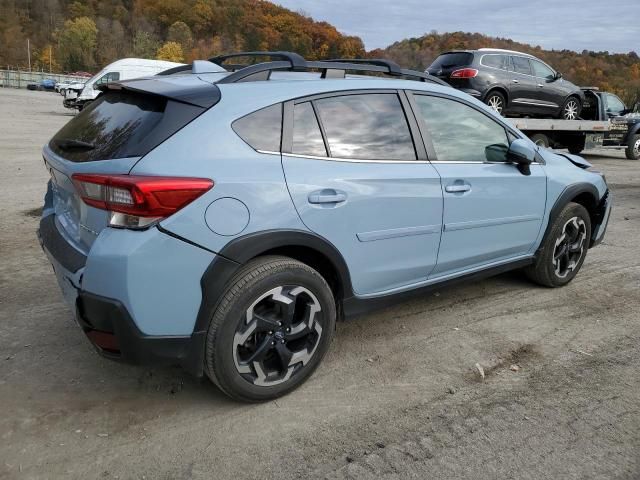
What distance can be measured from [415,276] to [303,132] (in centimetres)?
118

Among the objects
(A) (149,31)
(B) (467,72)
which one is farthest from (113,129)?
(A) (149,31)

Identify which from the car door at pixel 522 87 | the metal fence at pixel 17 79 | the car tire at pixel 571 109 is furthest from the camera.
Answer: the metal fence at pixel 17 79

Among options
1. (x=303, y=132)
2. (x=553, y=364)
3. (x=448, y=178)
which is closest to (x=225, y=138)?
(x=303, y=132)

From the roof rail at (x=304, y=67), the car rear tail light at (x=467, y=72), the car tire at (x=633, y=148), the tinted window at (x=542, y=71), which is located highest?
the tinted window at (x=542, y=71)

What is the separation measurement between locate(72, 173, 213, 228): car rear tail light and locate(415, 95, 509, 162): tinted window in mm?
1686

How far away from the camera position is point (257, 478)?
7.85 feet

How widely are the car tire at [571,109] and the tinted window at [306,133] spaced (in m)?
11.8

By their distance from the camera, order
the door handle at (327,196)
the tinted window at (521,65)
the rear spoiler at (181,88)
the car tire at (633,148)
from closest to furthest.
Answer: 1. the rear spoiler at (181,88)
2. the door handle at (327,196)
3. the tinted window at (521,65)
4. the car tire at (633,148)

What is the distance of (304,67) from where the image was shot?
3.34m

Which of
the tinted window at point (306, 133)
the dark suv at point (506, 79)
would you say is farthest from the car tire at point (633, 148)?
the tinted window at point (306, 133)

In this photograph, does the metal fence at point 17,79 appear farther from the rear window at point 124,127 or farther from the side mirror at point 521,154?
the side mirror at point 521,154

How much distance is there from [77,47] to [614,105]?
10847 cm

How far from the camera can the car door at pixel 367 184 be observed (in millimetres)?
2910

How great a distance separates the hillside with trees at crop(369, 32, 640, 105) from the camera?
43.8m
